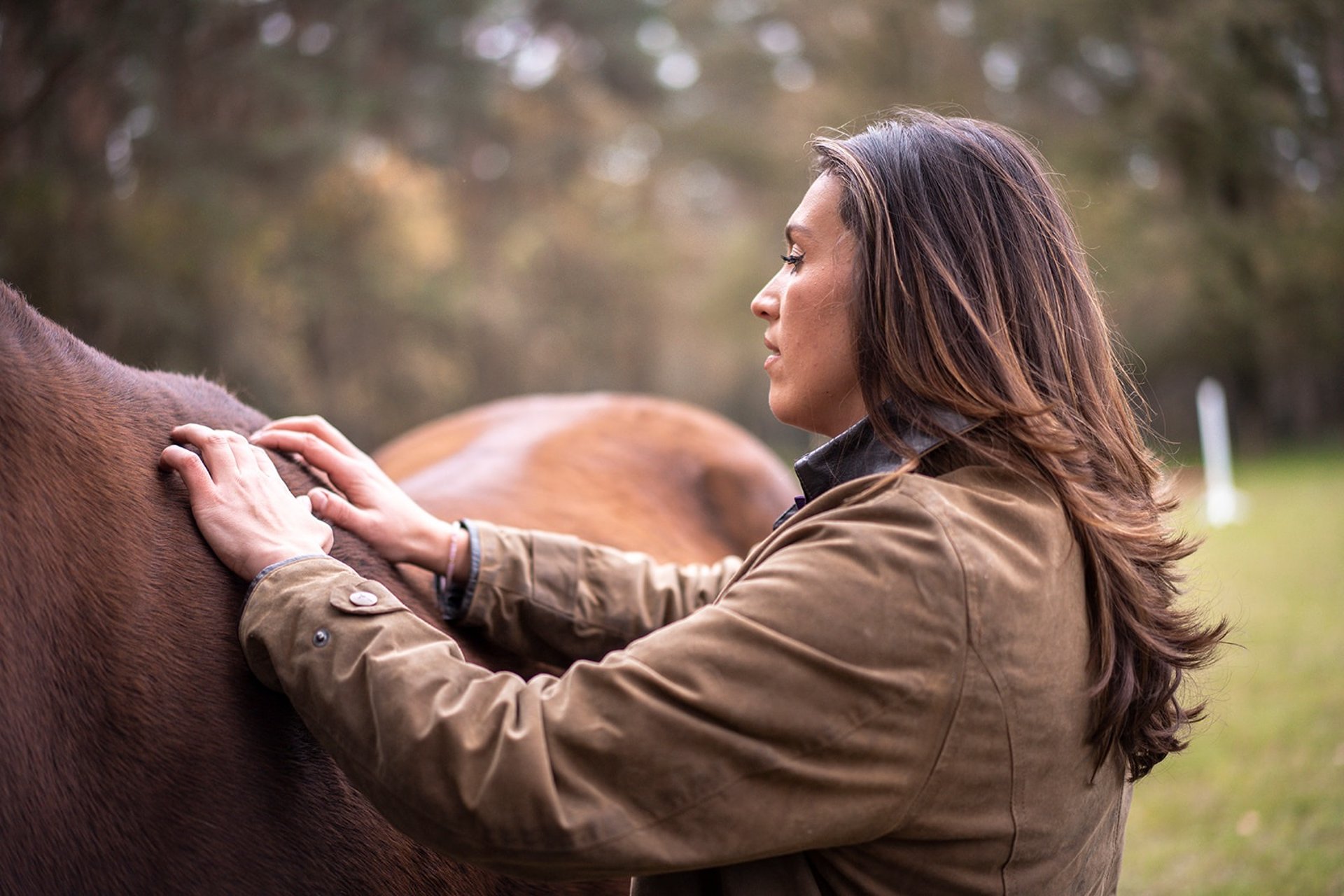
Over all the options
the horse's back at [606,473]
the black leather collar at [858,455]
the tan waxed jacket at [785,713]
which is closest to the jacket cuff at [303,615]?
the tan waxed jacket at [785,713]

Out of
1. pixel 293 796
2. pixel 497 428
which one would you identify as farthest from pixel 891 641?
pixel 497 428

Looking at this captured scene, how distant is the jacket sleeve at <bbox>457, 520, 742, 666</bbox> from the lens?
2053mm

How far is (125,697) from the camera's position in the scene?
53.6 inches

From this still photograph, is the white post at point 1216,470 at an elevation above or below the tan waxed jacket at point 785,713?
below

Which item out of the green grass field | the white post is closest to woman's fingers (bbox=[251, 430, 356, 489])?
the green grass field

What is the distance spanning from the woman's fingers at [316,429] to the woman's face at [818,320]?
0.78 meters

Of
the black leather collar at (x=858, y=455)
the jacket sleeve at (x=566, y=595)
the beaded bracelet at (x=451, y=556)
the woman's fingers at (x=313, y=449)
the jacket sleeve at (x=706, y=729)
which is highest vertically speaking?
the black leather collar at (x=858, y=455)

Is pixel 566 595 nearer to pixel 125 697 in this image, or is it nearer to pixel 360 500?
pixel 360 500

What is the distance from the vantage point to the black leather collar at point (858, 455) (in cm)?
144

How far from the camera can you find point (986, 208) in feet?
5.09

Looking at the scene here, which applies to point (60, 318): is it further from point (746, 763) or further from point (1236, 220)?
point (1236, 220)

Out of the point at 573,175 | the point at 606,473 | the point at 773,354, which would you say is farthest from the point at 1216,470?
the point at 573,175

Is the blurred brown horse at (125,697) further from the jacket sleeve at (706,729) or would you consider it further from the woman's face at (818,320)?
the woman's face at (818,320)

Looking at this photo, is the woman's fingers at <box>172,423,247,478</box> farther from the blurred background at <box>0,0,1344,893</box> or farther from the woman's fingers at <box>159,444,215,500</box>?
the blurred background at <box>0,0,1344,893</box>
